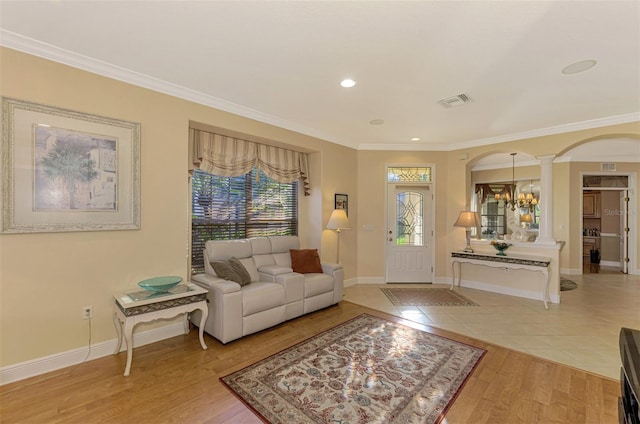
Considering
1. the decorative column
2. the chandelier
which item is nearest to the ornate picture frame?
the decorative column

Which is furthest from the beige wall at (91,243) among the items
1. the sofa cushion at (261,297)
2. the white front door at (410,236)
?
the white front door at (410,236)

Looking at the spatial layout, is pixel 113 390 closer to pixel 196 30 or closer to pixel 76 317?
pixel 76 317

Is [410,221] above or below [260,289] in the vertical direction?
above

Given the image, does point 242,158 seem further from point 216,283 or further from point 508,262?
point 508,262

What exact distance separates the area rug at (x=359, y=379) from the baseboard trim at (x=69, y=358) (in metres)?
1.19

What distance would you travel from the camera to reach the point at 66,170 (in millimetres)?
2463

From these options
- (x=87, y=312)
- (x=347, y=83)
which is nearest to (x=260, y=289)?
(x=87, y=312)

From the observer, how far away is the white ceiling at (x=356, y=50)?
189cm

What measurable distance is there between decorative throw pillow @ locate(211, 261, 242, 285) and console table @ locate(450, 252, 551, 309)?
153 inches

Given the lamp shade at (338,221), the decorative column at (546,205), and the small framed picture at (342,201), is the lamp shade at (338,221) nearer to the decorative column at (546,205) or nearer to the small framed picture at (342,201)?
the small framed picture at (342,201)

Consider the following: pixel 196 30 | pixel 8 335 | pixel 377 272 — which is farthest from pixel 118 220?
pixel 377 272

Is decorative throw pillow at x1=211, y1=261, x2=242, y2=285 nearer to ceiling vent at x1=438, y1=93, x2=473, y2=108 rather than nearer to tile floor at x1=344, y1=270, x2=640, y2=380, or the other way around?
tile floor at x1=344, y1=270, x2=640, y2=380

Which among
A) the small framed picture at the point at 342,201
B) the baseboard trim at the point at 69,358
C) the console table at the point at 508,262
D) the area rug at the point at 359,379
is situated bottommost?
the area rug at the point at 359,379

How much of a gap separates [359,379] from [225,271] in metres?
1.90
